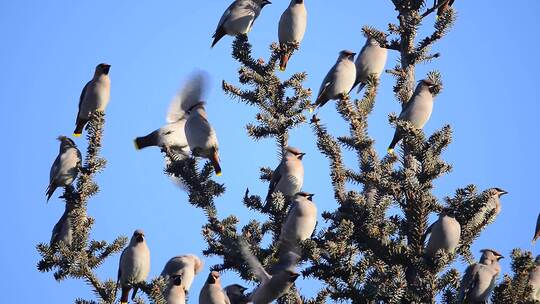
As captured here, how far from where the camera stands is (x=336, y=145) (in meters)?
6.30

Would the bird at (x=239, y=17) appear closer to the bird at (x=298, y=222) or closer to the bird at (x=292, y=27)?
the bird at (x=292, y=27)

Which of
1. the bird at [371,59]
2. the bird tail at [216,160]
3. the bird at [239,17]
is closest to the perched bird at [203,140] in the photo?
the bird tail at [216,160]

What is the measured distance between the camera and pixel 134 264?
7.34 metres

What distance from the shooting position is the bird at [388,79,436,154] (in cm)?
689

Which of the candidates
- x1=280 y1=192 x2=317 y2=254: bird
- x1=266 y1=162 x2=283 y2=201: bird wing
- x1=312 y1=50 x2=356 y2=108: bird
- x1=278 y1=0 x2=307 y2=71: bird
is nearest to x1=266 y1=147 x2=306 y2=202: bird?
x1=266 y1=162 x2=283 y2=201: bird wing

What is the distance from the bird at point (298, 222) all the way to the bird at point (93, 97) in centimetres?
255

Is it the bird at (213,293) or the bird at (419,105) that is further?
the bird at (213,293)

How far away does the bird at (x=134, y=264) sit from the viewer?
7273 millimetres

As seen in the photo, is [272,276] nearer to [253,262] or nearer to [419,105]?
[253,262]

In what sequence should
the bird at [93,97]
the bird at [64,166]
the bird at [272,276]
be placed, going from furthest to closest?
the bird at [93,97], the bird at [64,166], the bird at [272,276]

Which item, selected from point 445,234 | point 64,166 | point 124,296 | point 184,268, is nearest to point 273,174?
point 184,268

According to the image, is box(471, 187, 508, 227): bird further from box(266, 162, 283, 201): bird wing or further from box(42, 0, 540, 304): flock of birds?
box(266, 162, 283, 201): bird wing

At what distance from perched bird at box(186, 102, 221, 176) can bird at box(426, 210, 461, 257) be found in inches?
99.0

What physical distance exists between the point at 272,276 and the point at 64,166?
2.95 metres
